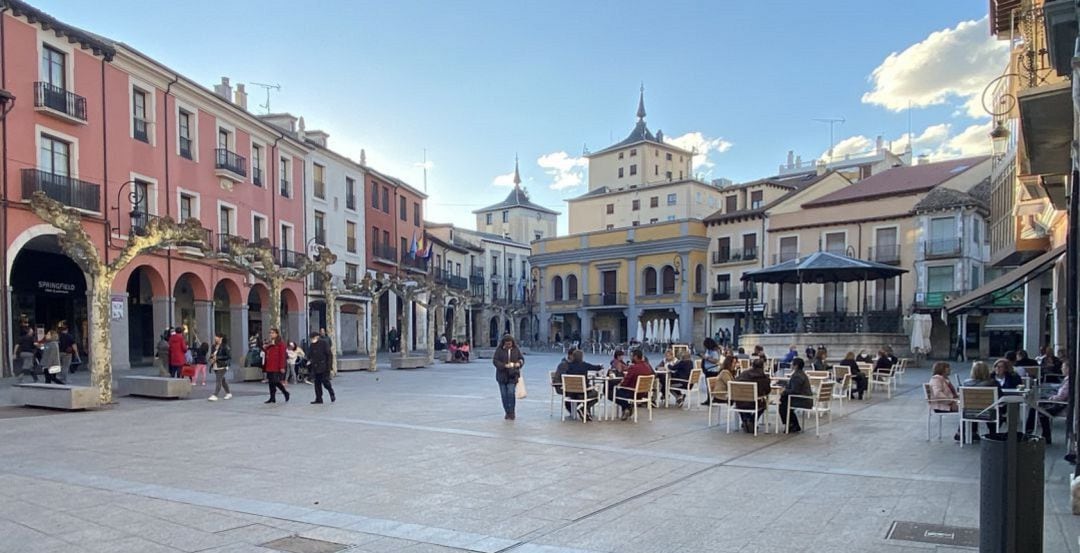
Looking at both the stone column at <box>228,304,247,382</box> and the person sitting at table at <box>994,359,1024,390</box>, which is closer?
the person sitting at table at <box>994,359,1024,390</box>

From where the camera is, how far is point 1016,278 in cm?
1308

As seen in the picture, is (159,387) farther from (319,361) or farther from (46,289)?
(46,289)

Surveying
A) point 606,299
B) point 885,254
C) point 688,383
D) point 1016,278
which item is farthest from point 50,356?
point 606,299

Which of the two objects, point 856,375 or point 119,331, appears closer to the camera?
point 856,375

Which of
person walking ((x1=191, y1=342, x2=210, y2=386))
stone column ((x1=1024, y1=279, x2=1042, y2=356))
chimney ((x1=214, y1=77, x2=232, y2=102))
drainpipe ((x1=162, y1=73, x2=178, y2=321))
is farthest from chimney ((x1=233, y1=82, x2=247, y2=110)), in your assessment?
stone column ((x1=1024, y1=279, x2=1042, y2=356))

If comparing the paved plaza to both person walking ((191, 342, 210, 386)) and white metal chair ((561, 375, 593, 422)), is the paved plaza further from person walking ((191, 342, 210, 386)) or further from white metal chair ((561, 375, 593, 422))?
person walking ((191, 342, 210, 386))

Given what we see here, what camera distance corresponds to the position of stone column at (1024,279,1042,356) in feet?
58.8

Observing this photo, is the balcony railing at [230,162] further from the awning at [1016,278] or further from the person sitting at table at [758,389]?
the awning at [1016,278]

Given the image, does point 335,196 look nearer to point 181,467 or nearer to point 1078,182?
point 181,467

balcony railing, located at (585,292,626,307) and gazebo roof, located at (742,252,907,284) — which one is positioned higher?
gazebo roof, located at (742,252,907,284)

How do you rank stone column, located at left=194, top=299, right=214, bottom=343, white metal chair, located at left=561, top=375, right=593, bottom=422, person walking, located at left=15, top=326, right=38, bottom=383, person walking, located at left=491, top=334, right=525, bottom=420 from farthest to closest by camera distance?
stone column, located at left=194, top=299, right=214, bottom=343 → person walking, located at left=15, top=326, right=38, bottom=383 → person walking, located at left=491, top=334, right=525, bottom=420 → white metal chair, located at left=561, top=375, right=593, bottom=422

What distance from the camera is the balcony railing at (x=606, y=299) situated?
5312 cm

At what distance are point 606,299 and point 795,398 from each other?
4386 cm

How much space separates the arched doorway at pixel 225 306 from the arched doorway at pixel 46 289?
5604 millimetres
